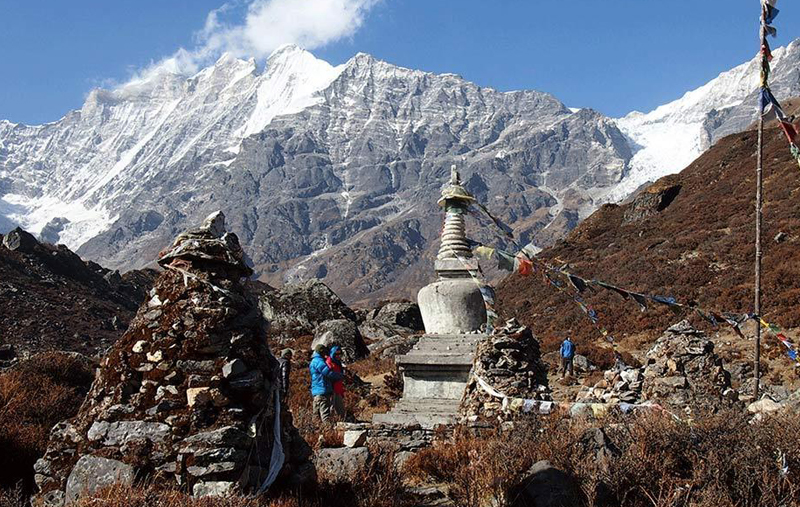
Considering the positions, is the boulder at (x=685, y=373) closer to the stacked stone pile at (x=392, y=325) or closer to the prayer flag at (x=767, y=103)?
the prayer flag at (x=767, y=103)

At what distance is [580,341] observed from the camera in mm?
27312

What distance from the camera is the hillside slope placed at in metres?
25.8

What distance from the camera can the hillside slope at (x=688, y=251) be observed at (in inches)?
1016

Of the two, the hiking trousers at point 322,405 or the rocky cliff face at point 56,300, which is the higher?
the rocky cliff face at point 56,300

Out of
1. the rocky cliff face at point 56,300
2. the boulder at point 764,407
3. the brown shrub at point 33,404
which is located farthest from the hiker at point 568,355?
the rocky cliff face at point 56,300

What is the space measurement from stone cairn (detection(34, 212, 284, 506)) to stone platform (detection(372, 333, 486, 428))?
7.60 meters

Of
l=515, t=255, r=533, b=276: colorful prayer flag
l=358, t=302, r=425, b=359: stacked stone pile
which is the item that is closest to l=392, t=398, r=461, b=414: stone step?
l=515, t=255, r=533, b=276: colorful prayer flag

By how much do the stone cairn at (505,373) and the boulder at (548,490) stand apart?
13.2ft

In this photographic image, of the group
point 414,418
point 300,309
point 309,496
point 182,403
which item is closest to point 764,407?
point 414,418

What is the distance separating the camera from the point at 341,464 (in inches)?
233

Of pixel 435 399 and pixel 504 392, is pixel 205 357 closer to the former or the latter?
pixel 504 392

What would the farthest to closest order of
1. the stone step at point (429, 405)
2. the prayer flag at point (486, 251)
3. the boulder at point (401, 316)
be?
1. the boulder at point (401, 316)
2. the prayer flag at point (486, 251)
3. the stone step at point (429, 405)

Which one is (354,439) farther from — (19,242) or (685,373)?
(19,242)

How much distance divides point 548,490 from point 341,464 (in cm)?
180
